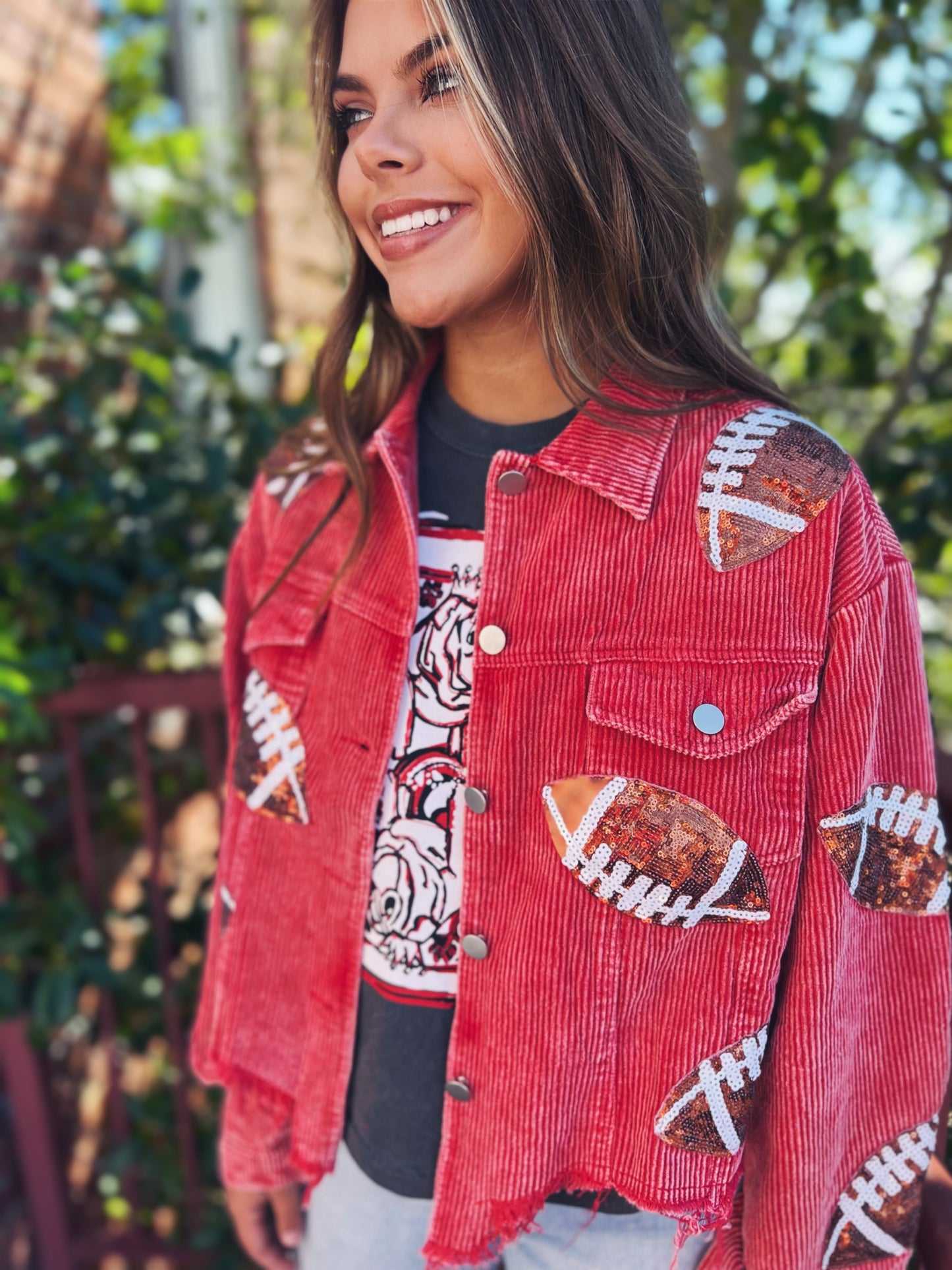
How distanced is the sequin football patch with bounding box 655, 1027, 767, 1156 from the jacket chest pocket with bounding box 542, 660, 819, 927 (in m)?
0.15

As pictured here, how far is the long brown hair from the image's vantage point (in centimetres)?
102

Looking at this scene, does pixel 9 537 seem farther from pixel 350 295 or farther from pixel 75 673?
pixel 350 295

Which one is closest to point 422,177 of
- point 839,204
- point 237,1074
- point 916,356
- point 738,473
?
point 738,473

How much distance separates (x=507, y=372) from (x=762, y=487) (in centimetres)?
39

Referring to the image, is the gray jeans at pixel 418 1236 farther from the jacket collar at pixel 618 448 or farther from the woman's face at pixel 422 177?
the woman's face at pixel 422 177

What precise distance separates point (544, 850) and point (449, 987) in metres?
0.25

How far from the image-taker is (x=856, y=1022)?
3.48 feet

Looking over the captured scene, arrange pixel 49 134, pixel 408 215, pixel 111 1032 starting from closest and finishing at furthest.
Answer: pixel 408 215, pixel 111 1032, pixel 49 134

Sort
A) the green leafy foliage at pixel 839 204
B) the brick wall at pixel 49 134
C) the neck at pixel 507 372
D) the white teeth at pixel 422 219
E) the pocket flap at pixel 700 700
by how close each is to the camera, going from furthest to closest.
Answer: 1. the brick wall at pixel 49 134
2. the green leafy foliage at pixel 839 204
3. the neck at pixel 507 372
4. the white teeth at pixel 422 219
5. the pocket flap at pixel 700 700

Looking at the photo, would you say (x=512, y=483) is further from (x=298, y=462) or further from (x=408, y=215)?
(x=298, y=462)

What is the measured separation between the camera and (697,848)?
3.28ft

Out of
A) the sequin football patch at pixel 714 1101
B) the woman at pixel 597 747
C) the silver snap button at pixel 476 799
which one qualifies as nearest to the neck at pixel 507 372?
the woman at pixel 597 747

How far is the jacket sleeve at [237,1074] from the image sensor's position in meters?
1.35

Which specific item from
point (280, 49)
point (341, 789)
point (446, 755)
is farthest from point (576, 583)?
point (280, 49)
